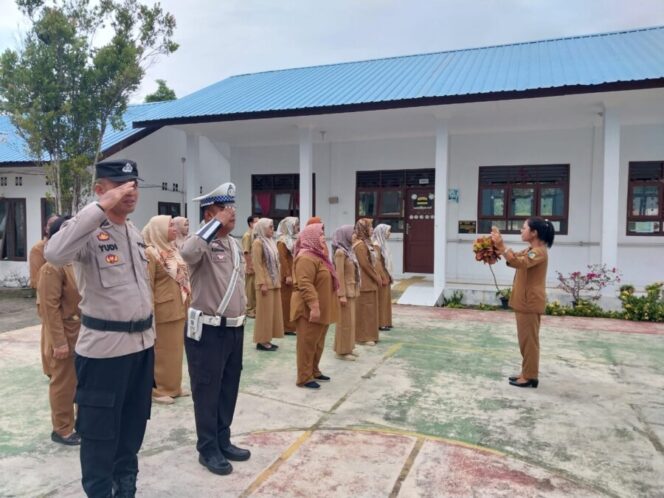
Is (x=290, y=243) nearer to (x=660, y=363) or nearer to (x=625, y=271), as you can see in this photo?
(x=660, y=363)

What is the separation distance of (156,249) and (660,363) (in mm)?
5662

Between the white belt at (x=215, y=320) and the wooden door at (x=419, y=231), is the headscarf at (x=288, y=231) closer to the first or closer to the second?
the white belt at (x=215, y=320)

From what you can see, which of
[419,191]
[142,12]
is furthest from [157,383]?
[419,191]

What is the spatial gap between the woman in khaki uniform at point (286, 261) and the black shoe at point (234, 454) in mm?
3562

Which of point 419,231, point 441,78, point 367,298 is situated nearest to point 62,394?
point 367,298

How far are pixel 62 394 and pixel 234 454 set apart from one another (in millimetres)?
1370

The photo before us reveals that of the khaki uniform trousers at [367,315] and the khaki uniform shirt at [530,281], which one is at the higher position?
the khaki uniform shirt at [530,281]

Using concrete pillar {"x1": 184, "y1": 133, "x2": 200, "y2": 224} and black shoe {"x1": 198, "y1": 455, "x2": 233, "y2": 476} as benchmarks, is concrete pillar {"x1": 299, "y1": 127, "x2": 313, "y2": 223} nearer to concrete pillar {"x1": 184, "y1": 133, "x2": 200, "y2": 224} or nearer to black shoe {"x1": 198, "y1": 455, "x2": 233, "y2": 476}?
concrete pillar {"x1": 184, "y1": 133, "x2": 200, "y2": 224}

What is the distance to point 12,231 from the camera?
1249cm

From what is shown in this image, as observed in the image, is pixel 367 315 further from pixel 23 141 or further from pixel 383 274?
pixel 23 141

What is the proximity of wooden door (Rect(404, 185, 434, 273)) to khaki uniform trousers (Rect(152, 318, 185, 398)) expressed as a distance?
7968 millimetres

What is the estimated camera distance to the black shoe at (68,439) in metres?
3.58

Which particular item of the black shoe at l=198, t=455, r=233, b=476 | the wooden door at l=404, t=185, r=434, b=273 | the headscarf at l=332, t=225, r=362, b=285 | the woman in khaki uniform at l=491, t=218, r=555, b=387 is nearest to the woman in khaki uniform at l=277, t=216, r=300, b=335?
the headscarf at l=332, t=225, r=362, b=285

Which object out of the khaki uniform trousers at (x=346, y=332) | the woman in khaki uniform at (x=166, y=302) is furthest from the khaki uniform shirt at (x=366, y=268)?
the woman in khaki uniform at (x=166, y=302)
